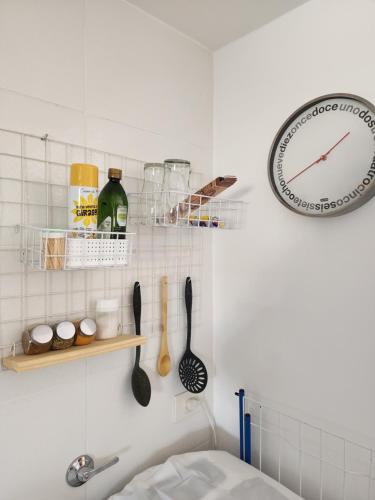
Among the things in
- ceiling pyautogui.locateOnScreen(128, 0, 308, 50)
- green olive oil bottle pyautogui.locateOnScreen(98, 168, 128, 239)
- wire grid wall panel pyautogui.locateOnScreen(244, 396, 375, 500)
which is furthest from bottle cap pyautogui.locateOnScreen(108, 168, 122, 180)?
wire grid wall panel pyautogui.locateOnScreen(244, 396, 375, 500)

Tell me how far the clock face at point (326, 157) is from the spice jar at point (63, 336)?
742 mm

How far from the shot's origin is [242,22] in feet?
4.03

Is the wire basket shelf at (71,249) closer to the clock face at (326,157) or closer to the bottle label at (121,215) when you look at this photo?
the bottle label at (121,215)

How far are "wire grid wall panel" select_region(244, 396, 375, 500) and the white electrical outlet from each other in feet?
0.62

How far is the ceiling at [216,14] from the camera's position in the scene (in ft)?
3.71

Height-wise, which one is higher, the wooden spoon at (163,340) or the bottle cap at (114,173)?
the bottle cap at (114,173)

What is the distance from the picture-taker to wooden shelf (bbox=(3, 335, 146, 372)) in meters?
0.80

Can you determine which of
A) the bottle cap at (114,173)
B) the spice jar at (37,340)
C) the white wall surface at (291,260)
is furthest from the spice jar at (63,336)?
the white wall surface at (291,260)

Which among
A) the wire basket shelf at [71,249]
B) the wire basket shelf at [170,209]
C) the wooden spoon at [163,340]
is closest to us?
the wire basket shelf at [71,249]

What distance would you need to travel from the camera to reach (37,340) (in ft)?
2.80

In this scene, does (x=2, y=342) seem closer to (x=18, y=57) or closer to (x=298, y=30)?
(x=18, y=57)

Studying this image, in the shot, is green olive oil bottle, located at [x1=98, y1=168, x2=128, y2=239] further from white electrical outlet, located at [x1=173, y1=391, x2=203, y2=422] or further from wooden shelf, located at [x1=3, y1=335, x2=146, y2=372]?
white electrical outlet, located at [x1=173, y1=391, x2=203, y2=422]

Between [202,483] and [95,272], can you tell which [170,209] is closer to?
[95,272]

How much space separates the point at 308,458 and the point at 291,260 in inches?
24.5
